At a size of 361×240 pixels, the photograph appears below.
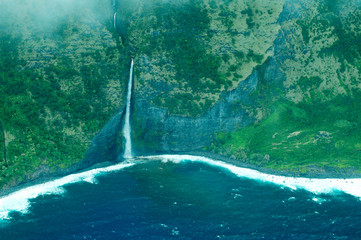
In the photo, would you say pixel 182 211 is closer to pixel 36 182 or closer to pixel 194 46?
pixel 36 182

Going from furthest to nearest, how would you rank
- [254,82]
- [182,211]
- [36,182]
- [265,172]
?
1. [254,82]
2. [265,172]
3. [36,182]
4. [182,211]

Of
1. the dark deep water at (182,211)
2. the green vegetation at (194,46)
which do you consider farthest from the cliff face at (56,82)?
the dark deep water at (182,211)

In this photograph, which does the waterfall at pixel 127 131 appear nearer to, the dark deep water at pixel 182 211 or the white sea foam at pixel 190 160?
the white sea foam at pixel 190 160

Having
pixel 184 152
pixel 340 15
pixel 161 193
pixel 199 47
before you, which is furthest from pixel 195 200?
pixel 340 15

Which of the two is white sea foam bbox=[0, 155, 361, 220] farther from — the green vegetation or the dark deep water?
the green vegetation

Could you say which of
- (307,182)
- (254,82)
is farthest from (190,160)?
(307,182)

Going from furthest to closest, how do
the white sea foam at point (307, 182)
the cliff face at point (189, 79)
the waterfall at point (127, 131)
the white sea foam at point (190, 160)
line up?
the waterfall at point (127, 131)
the cliff face at point (189, 79)
the white sea foam at point (307, 182)
the white sea foam at point (190, 160)

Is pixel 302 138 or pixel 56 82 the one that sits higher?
pixel 56 82
